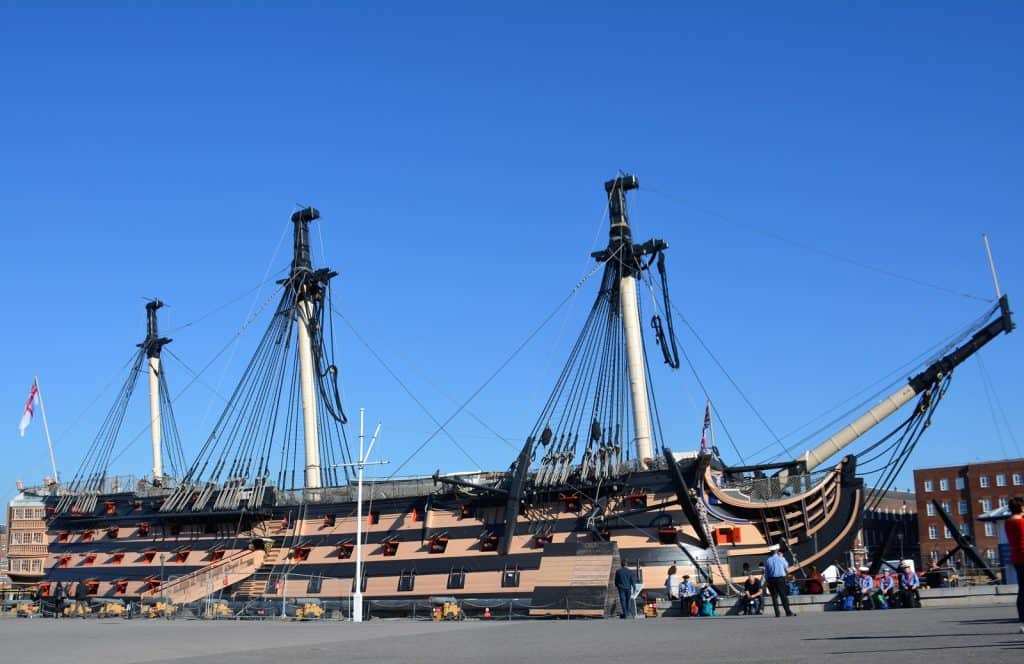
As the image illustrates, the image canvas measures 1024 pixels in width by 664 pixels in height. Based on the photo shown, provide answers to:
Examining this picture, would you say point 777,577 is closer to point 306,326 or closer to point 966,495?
point 306,326

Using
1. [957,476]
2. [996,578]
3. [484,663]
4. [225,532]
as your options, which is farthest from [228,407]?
[957,476]

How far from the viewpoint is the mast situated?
35.6m

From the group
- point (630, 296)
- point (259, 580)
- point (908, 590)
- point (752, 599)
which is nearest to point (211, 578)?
point (259, 580)

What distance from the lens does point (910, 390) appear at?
36.4 metres

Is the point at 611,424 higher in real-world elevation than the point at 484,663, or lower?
higher

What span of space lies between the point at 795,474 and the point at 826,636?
2452 centimetres

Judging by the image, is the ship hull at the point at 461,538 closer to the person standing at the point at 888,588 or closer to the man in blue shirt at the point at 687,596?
the man in blue shirt at the point at 687,596

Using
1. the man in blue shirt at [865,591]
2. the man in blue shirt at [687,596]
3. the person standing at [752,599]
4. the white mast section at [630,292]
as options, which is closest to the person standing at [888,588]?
the man in blue shirt at [865,591]

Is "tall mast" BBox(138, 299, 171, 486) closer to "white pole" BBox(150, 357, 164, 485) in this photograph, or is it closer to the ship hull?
"white pole" BBox(150, 357, 164, 485)

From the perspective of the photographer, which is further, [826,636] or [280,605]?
[280,605]

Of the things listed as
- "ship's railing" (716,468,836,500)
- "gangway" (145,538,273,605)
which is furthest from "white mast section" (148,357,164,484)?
"ship's railing" (716,468,836,500)

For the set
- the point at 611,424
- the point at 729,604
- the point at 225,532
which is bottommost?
the point at 729,604

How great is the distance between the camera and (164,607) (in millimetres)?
31172

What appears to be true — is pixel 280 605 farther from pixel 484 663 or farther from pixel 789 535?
pixel 484 663
